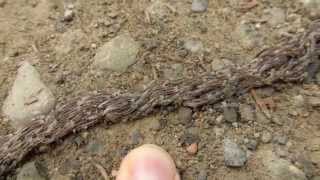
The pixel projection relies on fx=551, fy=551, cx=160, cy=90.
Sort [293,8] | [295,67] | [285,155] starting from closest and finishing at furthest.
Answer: [285,155], [295,67], [293,8]

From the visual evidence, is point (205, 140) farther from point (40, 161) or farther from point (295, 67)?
point (40, 161)

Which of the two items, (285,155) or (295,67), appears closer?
(285,155)

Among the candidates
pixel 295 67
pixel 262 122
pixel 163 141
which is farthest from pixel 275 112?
pixel 163 141

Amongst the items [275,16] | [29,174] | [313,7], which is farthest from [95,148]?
[313,7]

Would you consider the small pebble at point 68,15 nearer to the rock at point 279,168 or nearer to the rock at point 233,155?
the rock at point 233,155

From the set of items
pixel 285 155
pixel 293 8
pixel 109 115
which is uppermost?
pixel 293 8

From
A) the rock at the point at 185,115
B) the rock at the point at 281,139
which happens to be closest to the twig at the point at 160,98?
the rock at the point at 185,115
